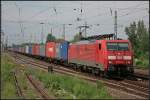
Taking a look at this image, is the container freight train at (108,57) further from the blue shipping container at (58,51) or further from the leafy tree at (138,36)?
the leafy tree at (138,36)

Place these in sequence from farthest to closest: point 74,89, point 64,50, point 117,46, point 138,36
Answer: point 138,36 → point 64,50 → point 117,46 → point 74,89

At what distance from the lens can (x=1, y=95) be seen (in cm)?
1641

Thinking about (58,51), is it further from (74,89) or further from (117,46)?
(74,89)

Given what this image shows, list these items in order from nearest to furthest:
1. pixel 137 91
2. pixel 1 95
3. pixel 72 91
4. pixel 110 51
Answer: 1. pixel 1 95
2. pixel 72 91
3. pixel 137 91
4. pixel 110 51

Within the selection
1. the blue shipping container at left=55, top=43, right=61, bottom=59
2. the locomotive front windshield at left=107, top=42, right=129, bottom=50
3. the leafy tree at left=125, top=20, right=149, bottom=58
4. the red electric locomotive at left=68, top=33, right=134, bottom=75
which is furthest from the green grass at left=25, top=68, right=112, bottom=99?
the leafy tree at left=125, top=20, right=149, bottom=58

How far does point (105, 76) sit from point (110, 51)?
249 cm

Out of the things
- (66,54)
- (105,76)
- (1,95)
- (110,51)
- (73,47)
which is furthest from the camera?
(66,54)

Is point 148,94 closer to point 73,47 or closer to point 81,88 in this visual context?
point 81,88

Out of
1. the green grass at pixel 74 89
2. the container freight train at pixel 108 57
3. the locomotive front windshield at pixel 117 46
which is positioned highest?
the locomotive front windshield at pixel 117 46

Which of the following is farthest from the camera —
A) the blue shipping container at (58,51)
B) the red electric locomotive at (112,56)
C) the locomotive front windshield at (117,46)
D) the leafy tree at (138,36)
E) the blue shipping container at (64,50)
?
the leafy tree at (138,36)

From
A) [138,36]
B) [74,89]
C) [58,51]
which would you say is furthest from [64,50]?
[138,36]

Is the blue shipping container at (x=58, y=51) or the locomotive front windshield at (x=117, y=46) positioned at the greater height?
the locomotive front windshield at (x=117, y=46)

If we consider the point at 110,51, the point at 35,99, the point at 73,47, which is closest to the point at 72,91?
the point at 35,99

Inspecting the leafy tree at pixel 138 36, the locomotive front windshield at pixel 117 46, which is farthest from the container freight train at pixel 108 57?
the leafy tree at pixel 138 36
